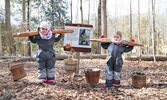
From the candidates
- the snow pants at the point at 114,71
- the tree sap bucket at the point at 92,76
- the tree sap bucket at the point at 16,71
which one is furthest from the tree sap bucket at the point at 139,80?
the tree sap bucket at the point at 16,71

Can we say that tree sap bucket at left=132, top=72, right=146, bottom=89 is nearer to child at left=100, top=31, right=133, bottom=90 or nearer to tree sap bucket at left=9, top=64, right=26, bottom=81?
child at left=100, top=31, right=133, bottom=90

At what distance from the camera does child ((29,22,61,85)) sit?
4.29m

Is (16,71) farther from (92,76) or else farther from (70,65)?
(92,76)

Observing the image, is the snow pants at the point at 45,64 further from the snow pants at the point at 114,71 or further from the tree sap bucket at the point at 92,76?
the snow pants at the point at 114,71

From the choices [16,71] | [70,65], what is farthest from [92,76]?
[16,71]

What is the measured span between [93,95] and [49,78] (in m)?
1.65

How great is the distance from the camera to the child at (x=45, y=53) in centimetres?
429

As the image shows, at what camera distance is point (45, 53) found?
169 inches

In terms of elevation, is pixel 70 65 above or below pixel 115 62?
below

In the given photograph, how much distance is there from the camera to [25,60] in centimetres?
1074

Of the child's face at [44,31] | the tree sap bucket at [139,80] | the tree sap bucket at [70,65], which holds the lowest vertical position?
the tree sap bucket at [139,80]

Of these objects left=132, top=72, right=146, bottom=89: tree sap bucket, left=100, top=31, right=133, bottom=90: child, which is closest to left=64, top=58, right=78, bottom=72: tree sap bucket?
left=100, top=31, right=133, bottom=90: child

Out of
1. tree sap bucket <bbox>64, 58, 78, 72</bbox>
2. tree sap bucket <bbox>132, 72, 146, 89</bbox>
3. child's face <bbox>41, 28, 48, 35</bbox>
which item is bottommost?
tree sap bucket <bbox>132, 72, 146, 89</bbox>

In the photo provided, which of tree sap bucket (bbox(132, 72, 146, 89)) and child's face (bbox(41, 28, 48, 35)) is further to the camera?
child's face (bbox(41, 28, 48, 35))
